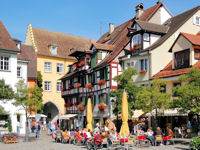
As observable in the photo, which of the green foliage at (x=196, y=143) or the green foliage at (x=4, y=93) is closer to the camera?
the green foliage at (x=196, y=143)

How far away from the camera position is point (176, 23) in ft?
104

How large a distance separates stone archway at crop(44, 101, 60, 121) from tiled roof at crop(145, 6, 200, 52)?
24089mm

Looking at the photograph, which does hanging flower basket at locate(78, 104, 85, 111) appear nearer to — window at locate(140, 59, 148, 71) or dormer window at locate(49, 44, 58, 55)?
window at locate(140, 59, 148, 71)

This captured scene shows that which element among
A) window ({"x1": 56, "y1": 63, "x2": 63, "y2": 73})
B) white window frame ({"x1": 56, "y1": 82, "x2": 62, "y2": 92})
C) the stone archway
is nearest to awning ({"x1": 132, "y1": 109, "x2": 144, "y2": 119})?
the stone archway

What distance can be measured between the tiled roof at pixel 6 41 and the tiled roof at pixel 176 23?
14.4m

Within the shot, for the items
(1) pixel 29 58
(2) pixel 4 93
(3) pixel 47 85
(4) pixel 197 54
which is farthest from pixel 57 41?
(4) pixel 197 54

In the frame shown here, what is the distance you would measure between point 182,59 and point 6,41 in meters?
18.7

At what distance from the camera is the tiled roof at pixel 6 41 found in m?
32.8

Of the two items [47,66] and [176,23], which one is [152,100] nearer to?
[176,23]

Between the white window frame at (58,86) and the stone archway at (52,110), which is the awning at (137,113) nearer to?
the stone archway at (52,110)

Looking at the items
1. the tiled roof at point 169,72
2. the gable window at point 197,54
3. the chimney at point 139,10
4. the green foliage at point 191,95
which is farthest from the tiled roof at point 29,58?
the green foliage at point 191,95

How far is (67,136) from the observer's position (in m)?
22.7

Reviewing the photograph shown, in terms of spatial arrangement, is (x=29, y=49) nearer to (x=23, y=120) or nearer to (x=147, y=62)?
(x=23, y=120)

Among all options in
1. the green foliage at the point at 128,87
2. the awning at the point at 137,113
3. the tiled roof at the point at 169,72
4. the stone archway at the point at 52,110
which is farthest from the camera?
the stone archway at the point at 52,110
